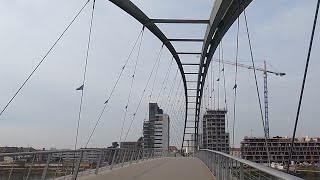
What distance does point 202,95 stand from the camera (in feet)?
182

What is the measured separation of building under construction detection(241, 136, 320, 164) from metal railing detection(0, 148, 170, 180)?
15.8 feet

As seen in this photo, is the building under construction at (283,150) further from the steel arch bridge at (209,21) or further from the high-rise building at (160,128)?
the high-rise building at (160,128)

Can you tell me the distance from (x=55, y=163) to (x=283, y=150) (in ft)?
18.4

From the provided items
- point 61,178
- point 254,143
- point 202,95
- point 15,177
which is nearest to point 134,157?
point 254,143

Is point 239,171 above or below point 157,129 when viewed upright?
below

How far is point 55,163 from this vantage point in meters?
11.4

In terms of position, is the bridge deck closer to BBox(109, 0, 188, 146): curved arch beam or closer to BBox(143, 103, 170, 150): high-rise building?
BBox(109, 0, 188, 146): curved arch beam

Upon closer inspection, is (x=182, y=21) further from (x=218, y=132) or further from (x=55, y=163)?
(x=55, y=163)

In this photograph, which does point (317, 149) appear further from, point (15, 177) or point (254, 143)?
point (15, 177)

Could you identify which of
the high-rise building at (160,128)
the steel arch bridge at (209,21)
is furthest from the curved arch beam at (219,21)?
the high-rise building at (160,128)

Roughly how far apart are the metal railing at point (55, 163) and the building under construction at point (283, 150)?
481cm

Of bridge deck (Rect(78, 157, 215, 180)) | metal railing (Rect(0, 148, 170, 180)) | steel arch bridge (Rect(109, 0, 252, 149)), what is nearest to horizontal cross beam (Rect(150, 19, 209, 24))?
steel arch bridge (Rect(109, 0, 252, 149))

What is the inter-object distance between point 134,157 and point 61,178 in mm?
16423

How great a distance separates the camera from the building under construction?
1025 cm
